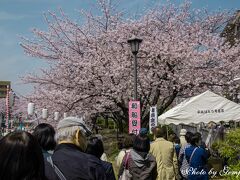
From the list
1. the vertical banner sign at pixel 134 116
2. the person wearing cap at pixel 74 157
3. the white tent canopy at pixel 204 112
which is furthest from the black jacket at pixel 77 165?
the vertical banner sign at pixel 134 116

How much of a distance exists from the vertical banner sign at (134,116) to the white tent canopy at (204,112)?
3.23 ft

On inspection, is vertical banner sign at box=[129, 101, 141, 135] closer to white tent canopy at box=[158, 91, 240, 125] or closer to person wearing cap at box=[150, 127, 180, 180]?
white tent canopy at box=[158, 91, 240, 125]

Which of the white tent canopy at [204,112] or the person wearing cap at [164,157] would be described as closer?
the person wearing cap at [164,157]

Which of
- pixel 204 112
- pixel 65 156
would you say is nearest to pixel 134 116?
pixel 204 112

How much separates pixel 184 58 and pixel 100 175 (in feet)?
43.8

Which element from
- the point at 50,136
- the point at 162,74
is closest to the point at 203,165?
the point at 50,136

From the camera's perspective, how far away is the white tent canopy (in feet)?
30.4

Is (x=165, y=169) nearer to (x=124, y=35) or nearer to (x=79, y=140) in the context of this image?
(x=79, y=140)

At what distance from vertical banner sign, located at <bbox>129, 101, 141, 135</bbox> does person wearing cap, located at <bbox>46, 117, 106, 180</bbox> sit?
756cm

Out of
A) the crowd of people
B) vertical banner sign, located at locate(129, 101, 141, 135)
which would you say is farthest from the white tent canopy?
the crowd of people

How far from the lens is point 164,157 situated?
18.9 ft

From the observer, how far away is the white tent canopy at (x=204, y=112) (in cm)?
926

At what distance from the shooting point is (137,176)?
490 cm

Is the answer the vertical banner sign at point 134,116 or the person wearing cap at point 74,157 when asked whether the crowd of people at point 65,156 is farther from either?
the vertical banner sign at point 134,116
